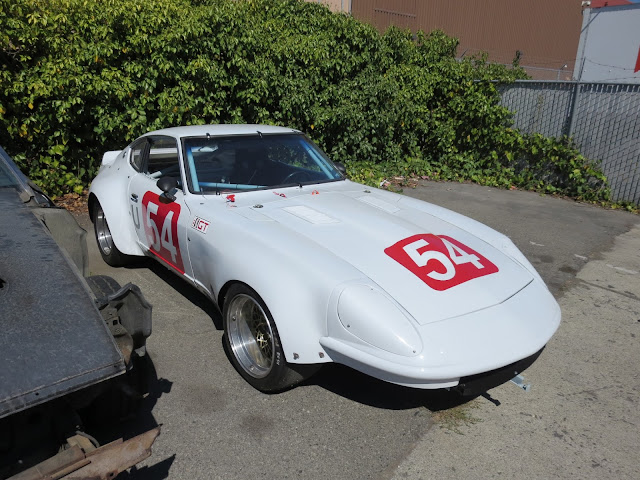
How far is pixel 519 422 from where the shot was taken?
2898 millimetres

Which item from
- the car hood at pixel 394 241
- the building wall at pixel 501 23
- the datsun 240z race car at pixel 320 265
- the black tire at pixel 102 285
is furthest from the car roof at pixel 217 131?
the building wall at pixel 501 23

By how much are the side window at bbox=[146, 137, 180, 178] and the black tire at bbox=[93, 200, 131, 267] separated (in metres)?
0.74

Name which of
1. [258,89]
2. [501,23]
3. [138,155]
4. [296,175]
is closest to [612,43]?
[501,23]

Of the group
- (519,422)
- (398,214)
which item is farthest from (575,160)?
(519,422)

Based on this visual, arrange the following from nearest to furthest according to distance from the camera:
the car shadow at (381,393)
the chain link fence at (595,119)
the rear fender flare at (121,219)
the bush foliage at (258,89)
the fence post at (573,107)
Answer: the car shadow at (381,393) < the rear fender flare at (121,219) < the bush foliage at (258,89) < the chain link fence at (595,119) < the fence post at (573,107)

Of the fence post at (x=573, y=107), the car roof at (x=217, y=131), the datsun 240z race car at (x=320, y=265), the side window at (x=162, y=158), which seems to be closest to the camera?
the datsun 240z race car at (x=320, y=265)

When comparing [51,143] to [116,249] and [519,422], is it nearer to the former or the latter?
[116,249]

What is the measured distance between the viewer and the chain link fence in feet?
26.5

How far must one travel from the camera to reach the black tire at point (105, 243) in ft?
15.8

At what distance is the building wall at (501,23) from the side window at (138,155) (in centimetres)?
1244

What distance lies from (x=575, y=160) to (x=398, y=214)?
20.5ft

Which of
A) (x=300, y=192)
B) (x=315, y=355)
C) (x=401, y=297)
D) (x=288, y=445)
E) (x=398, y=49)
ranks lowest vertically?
(x=288, y=445)

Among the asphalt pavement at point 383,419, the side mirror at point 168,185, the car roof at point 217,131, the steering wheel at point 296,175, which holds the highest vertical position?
the car roof at point 217,131

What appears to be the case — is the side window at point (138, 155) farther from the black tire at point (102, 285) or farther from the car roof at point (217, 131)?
the black tire at point (102, 285)
